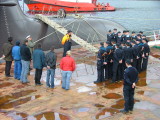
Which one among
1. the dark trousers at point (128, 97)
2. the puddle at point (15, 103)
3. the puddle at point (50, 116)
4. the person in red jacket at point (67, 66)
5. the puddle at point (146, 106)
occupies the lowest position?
the puddle at point (50, 116)

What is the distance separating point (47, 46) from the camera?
56.0 ft

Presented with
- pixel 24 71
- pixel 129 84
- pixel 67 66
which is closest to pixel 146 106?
A: pixel 129 84

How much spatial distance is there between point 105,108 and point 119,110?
17.9 inches

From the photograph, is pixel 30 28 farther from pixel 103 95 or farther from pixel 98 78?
pixel 103 95

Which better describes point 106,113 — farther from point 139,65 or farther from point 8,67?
point 139,65

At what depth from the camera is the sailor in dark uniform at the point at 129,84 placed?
7931 millimetres

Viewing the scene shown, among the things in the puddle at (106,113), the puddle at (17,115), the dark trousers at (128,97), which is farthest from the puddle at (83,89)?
the puddle at (17,115)

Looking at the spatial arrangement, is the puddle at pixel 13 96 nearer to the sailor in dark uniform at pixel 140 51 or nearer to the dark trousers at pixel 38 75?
the dark trousers at pixel 38 75

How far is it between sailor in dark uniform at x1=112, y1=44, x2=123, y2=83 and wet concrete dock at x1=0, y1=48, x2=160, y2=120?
40 cm

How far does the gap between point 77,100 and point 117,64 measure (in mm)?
3023

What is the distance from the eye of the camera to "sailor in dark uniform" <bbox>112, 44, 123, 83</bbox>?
11.1 metres

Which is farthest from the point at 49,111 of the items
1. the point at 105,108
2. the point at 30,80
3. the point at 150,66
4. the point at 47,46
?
the point at 47,46

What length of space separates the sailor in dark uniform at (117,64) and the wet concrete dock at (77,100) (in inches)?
15.8

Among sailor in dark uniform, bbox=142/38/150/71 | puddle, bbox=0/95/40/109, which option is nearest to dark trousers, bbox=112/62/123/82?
sailor in dark uniform, bbox=142/38/150/71
